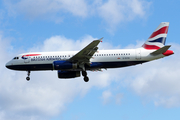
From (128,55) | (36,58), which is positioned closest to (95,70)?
(128,55)

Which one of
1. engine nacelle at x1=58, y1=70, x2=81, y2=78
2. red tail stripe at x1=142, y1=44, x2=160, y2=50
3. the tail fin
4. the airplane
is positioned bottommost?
engine nacelle at x1=58, y1=70, x2=81, y2=78

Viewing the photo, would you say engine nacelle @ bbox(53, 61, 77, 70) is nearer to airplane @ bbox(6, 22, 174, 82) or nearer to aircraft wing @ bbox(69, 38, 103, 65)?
airplane @ bbox(6, 22, 174, 82)

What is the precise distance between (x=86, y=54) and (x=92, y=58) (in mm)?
1871

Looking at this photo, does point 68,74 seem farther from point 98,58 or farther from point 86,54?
point 86,54

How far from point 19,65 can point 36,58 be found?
254 centimetres

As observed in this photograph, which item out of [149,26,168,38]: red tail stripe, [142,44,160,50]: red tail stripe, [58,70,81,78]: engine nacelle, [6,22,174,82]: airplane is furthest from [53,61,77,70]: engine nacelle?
[149,26,168,38]: red tail stripe

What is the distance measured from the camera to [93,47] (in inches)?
1544

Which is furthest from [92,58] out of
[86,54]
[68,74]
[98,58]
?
[68,74]

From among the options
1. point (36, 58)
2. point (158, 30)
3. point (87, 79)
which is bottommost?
point (87, 79)

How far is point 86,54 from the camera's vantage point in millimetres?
40688

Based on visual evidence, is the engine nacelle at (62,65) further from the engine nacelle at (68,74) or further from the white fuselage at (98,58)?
the engine nacelle at (68,74)

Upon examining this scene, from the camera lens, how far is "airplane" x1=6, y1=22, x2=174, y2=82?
41.0 m

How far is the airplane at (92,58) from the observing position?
41000mm

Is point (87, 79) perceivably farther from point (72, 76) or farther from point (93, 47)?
point (93, 47)
